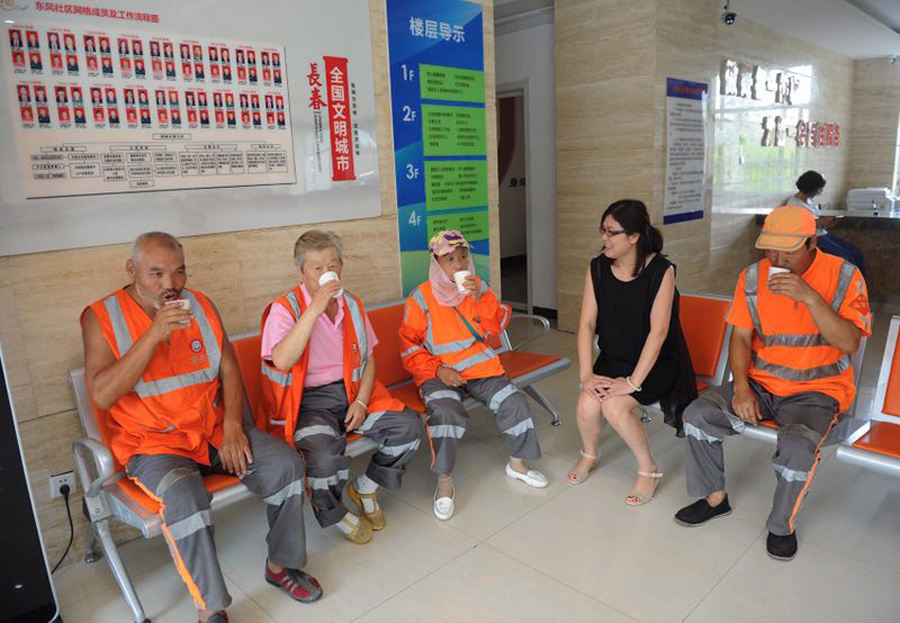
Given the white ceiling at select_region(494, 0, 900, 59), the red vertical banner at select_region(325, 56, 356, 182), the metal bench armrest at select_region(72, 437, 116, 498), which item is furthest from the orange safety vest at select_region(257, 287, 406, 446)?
the white ceiling at select_region(494, 0, 900, 59)

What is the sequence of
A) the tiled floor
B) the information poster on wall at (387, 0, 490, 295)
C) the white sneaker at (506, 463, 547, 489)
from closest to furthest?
the tiled floor
the white sneaker at (506, 463, 547, 489)
the information poster on wall at (387, 0, 490, 295)

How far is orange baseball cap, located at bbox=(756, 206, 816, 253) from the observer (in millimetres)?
2357

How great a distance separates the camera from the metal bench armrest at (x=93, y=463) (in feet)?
6.87

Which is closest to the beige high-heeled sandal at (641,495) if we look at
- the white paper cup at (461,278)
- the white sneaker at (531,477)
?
the white sneaker at (531,477)

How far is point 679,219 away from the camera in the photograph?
555cm

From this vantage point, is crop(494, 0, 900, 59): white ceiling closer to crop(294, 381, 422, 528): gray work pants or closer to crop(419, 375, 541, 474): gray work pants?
crop(419, 375, 541, 474): gray work pants

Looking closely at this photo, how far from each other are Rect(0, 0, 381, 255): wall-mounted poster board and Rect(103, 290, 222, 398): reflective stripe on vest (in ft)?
1.55

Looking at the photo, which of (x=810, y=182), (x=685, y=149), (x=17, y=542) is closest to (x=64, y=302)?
(x=17, y=542)

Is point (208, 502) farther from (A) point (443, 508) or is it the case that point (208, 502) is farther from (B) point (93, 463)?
(A) point (443, 508)

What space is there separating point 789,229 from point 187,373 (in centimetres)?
225

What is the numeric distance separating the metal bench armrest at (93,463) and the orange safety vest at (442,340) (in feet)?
4.36

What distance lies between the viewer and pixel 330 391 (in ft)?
8.73

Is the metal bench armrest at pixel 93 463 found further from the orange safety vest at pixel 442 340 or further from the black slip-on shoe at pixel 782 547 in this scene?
the black slip-on shoe at pixel 782 547

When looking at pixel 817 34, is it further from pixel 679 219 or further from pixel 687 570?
pixel 687 570
